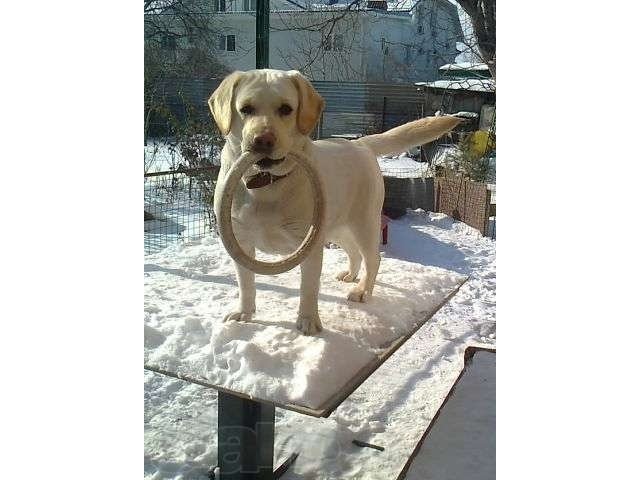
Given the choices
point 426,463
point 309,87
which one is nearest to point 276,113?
point 309,87

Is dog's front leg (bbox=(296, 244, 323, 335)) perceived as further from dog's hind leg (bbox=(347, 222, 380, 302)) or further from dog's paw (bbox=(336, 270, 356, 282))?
dog's paw (bbox=(336, 270, 356, 282))

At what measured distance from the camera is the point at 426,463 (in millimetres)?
1259

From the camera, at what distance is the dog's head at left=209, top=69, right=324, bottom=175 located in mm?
836

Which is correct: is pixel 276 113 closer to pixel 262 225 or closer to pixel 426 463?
pixel 262 225

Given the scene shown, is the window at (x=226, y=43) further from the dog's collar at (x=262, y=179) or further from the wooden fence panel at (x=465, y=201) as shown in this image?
the wooden fence panel at (x=465, y=201)

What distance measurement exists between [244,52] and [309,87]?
0.94ft

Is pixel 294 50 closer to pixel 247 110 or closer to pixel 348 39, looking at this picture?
pixel 348 39

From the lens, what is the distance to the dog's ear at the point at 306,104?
2.92 ft

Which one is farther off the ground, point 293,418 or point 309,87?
point 309,87

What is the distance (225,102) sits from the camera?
2.93ft

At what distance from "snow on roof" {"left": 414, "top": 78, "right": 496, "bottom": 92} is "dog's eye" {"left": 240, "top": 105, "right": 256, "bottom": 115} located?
41 cm

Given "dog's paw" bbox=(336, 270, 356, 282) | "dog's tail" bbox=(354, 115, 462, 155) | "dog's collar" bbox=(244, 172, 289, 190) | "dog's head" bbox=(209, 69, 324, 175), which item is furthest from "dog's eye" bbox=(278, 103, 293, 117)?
"dog's paw" bbox=(336, 270, 356, 282)

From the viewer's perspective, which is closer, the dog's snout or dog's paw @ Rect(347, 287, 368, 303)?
the dog's snout

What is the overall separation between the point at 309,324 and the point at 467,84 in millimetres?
544
